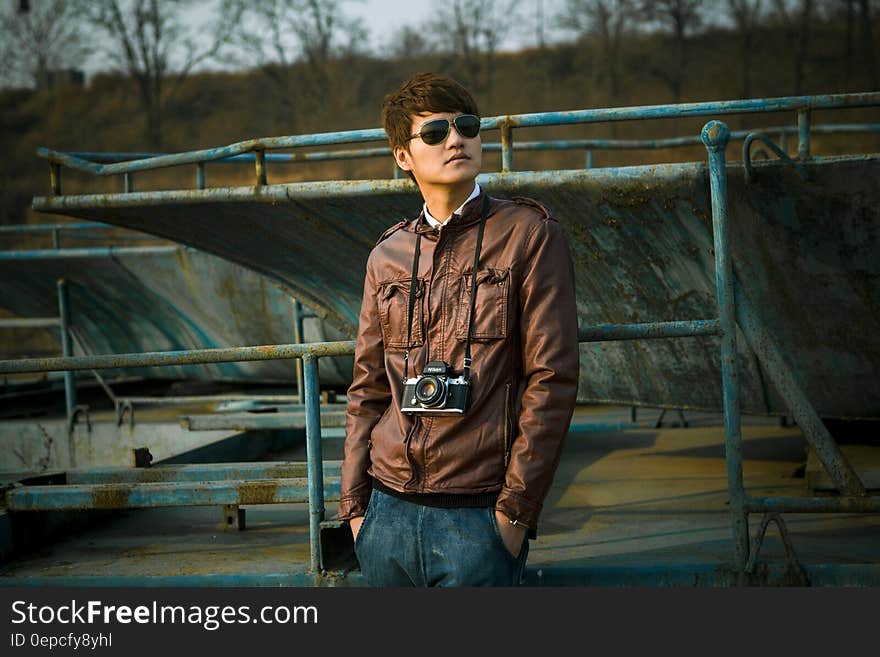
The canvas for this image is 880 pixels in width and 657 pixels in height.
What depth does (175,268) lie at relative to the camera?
10664mm

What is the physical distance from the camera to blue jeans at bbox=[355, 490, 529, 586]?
2584 mm

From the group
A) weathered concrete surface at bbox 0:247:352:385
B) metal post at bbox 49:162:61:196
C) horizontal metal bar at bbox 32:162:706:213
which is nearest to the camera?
horizontal metal bar at bbox 32:162:706:213

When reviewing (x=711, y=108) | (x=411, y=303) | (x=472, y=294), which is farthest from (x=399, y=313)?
(x=711, y=108)

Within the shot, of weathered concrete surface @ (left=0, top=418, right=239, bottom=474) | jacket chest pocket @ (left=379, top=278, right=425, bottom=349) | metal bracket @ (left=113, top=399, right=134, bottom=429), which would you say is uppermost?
jacket chest pocket @ (left=379, top=278, right=425, bottom=349)

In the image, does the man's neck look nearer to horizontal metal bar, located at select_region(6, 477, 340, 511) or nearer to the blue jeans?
the blue jeans

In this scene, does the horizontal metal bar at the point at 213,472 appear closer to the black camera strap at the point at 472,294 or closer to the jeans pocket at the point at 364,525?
the jeans pocket at the point at 364,525

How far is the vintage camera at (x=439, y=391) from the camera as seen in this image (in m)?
2.59

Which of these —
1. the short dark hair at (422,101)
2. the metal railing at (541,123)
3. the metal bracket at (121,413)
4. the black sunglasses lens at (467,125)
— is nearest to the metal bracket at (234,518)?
the metal railing at (541,123)

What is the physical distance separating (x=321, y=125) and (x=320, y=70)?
297cm

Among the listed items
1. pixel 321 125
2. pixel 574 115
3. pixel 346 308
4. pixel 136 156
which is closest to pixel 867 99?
pixel 574 115

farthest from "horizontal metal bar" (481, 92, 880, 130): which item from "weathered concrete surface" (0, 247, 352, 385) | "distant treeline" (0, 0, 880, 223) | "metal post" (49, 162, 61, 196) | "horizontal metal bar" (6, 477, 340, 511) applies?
"distant treeline" (0, 0, 880, 223)

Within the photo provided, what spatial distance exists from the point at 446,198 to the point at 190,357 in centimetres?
154

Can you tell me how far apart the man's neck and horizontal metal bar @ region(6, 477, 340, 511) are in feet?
6.89

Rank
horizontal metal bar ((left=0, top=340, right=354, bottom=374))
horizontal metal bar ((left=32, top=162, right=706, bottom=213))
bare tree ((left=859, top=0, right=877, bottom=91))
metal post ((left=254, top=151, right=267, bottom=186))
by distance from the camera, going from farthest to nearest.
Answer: bare tree ((left=859, top=0, right=877, bottom=91))
metal post ((left=254, top=151, right=267, bottom=186))
horizontal metal bar ((left=32, top=162, right=706, bottom=213))
horizontal metal bar ((left=0, top=340, right=354, bottom=374))
